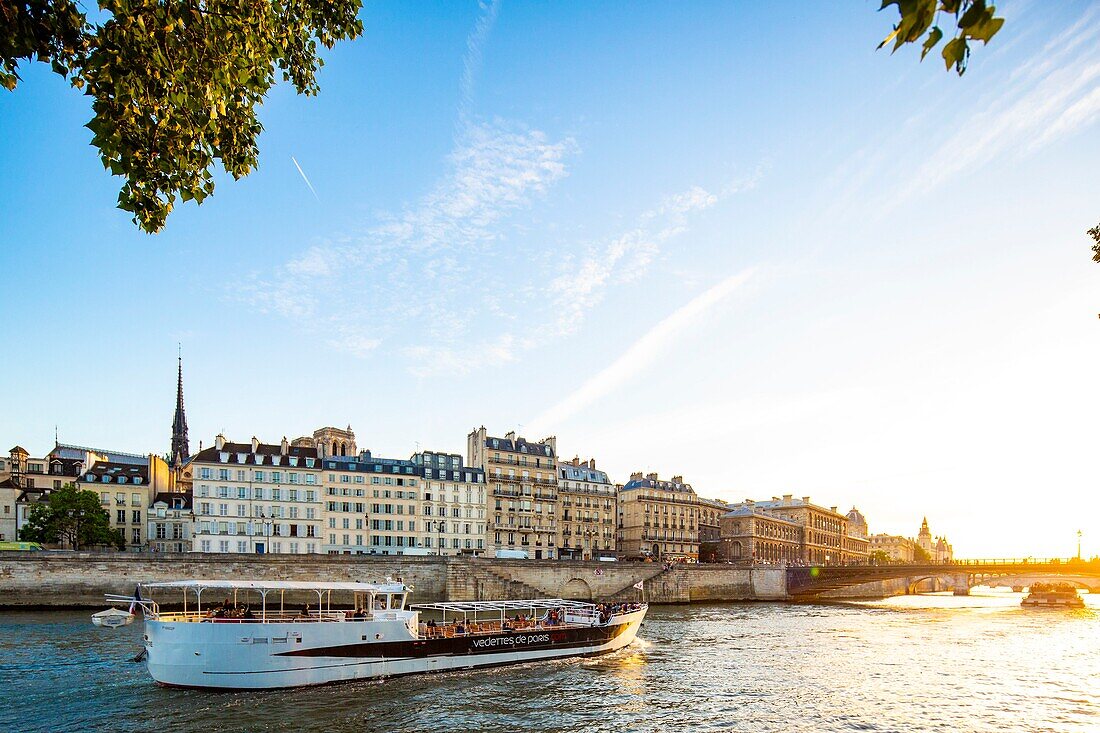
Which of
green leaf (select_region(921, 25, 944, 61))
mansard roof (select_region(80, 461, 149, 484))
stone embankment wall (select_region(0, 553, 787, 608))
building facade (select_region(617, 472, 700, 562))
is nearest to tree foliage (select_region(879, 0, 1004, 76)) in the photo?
green leaf (select_region(921, 25, 944, 61))

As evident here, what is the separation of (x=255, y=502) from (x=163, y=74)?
277 ft

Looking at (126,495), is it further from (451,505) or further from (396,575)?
(396,575)

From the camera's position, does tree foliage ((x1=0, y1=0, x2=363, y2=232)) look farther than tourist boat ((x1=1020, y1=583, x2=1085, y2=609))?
No

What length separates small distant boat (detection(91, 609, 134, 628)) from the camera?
144ft

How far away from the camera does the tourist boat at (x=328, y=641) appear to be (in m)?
33.2

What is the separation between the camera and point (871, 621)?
70750 millimetres

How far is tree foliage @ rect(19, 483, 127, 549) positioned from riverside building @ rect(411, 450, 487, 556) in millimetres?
36386

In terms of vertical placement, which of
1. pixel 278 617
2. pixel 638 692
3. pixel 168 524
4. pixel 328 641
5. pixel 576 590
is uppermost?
pixel 168 524

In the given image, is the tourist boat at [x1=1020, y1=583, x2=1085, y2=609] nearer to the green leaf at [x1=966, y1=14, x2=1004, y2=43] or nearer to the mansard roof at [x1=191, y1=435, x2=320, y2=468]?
the mansard roof at [x1=191, y1=435, x2=320, y2=468]

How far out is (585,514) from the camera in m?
119

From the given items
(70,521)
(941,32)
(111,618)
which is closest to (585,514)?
(70,521)

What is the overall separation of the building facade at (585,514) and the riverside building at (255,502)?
40290 mm

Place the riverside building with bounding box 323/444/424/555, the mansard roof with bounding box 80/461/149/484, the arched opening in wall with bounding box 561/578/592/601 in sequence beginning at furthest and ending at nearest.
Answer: the mansard roof with bounding box 80/461/149/484, the riverside building with bounding box 323/444/424/555, the arched opening in wall with bounding box 561/578/592/601

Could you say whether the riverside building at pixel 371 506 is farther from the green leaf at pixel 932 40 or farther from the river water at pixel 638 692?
the green leaf at pixel 932 40
